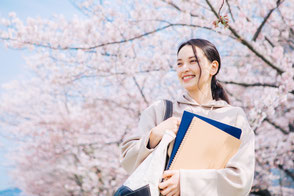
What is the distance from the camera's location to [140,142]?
1.33 m

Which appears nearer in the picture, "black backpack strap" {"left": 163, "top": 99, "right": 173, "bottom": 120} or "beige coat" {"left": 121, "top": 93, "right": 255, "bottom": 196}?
"beige coat" {"left": 121, "top": 93, "right": 255, "bottom": 196}

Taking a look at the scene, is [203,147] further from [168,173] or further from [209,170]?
[168,173]

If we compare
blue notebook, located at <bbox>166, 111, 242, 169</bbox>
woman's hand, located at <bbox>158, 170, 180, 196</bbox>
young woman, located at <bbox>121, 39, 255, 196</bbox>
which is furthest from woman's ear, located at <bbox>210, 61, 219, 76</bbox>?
woman's hand, located at <bbox>158, 170, 180, 196</bbox>

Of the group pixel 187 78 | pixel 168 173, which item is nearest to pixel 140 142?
pixel 168 173

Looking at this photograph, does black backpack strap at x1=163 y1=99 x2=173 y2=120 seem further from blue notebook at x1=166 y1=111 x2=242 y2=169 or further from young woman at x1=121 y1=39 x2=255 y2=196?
blue notebook at x1=166 y1=111 x2=242 y2=169

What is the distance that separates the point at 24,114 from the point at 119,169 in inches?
223

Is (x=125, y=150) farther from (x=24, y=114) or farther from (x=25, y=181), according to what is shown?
(x=25, y=181)

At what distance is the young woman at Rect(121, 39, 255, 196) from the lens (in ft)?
3.94

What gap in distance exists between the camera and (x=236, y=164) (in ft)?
4.19

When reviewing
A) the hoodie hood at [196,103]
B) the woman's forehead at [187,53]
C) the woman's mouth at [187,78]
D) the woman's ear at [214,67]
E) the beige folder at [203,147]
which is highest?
the woman's forehead at [187,53]

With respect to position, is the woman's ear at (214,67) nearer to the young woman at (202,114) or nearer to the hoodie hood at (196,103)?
the young woman at (202,114)

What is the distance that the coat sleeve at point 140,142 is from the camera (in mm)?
1291

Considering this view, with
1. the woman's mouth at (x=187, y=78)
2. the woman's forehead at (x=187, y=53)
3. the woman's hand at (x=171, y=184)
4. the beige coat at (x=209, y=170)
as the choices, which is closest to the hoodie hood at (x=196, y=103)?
the beige coat at (x=209, y=170)

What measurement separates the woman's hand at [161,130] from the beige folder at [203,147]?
0.30ft
